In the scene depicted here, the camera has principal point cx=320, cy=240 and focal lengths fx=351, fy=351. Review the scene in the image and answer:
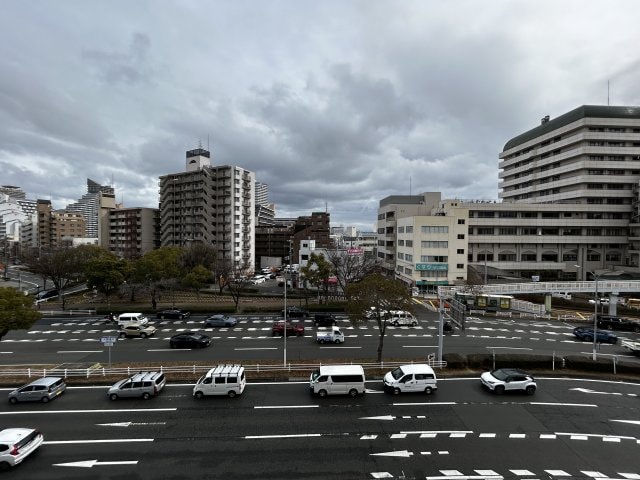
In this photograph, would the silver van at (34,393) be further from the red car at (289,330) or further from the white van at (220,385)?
the red car at (289,330)

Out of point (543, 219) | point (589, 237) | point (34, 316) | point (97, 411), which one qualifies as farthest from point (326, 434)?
point (589, 237)

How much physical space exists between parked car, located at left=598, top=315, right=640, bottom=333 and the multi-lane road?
139 cm

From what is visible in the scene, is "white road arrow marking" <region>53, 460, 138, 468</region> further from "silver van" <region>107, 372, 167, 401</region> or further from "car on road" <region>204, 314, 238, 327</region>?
"car on road" <region>204, 314, 238, 327</region>

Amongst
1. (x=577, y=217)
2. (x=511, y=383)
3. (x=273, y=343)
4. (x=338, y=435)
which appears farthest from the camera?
(x=577, y=217)

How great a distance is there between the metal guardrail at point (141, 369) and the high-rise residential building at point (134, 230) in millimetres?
81368

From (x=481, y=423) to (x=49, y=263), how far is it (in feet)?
224

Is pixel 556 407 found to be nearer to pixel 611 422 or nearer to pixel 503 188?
pixel 611 422

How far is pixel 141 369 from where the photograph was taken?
24.4 m

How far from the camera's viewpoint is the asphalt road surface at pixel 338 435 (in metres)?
13.5

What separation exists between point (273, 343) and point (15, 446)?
21435 millimetres

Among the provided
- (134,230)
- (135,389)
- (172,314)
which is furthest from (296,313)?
(134,230)

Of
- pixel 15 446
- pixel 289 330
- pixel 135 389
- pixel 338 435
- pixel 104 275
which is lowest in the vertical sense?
pixel 289 330

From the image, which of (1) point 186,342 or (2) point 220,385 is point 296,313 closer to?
(1) point 186,342

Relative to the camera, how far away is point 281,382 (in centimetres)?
2288
